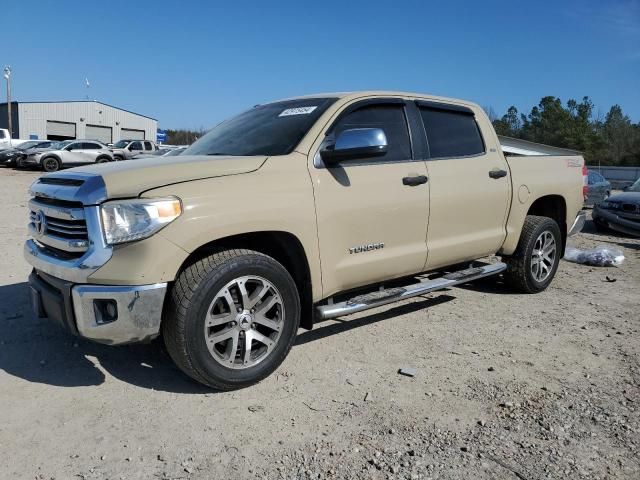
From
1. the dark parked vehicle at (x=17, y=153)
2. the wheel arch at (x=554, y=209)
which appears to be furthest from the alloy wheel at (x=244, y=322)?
the dark parked vehicle at (x=17, y=153)

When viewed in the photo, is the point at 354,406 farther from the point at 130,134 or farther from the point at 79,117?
the point at 130,134

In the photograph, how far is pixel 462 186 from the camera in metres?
4.62

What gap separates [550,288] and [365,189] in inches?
130

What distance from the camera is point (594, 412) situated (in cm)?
315

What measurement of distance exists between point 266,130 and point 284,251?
1.02 metres

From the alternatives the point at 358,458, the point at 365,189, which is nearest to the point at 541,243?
the point at 365,189

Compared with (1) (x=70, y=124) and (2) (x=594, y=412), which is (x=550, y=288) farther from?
(1) (x=70, y=124)

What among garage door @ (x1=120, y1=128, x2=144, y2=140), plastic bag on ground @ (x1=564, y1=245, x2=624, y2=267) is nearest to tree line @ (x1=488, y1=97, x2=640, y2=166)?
garage door @ (x1=120, y1=128, x2=144, y2=140)

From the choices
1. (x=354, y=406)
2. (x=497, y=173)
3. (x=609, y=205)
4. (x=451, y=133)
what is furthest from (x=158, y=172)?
(x=609, y=205)

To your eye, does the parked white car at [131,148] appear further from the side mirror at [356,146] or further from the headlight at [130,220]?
the headlight at [130,220]

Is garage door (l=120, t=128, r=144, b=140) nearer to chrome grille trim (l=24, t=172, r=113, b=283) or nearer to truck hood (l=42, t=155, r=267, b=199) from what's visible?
chrome grille trim (l=24, t=172, r=113, b=283)

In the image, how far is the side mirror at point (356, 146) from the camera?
362 centimetres

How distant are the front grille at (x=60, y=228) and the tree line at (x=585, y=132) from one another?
60991 mm

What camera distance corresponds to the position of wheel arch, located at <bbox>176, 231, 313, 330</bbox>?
11.1ft
